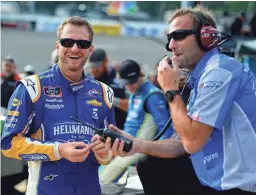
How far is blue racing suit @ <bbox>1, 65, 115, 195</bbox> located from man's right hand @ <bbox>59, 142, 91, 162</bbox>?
1.9 inches

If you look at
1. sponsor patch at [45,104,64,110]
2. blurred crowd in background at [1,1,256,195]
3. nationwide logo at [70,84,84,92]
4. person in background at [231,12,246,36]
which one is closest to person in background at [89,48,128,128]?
blurred crowd in background at [1,1,256,195]

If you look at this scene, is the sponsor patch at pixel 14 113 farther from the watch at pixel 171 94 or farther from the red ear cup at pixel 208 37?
the red ear cup at pixel 208 37

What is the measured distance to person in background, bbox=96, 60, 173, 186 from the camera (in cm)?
451

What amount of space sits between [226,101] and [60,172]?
924 mm

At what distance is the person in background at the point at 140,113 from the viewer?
451 cm

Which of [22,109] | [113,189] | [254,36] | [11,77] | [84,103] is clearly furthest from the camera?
[254,36]

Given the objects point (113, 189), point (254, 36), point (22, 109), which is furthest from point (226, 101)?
point (254, 36)

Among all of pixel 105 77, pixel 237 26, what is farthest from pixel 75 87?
pixel 237 26

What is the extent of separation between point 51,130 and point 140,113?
2.45 metres

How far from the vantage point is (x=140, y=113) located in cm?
490

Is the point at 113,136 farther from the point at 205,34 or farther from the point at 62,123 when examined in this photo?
the point at 205,34

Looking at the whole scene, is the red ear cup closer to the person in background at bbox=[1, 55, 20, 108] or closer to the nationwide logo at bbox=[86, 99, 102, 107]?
the nationwide logo at bbox=[86, 99, 102, 107]

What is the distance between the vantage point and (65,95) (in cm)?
255

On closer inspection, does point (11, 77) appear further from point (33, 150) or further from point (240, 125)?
point (240, 125)
